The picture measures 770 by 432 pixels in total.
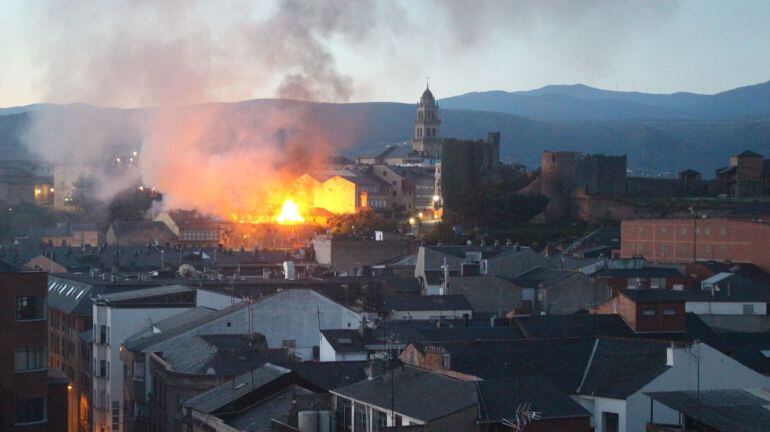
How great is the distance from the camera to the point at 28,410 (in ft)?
103

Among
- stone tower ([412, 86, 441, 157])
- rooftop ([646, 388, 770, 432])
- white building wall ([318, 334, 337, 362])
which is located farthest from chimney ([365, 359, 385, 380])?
stone tower ([412, 86, 441, 157])

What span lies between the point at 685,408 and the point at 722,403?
41.0 inches

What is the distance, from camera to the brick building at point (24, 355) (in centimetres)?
3100

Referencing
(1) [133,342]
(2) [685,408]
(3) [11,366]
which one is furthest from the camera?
(1) [133,342]

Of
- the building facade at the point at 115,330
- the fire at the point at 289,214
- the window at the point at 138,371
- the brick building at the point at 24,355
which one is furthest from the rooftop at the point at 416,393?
the fire at the point at 289,214

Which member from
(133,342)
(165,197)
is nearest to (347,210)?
(165,197)

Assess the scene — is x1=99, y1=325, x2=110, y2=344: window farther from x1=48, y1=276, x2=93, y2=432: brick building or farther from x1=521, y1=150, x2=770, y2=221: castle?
x1=521, y1=150, x2=770, y2=221: castle

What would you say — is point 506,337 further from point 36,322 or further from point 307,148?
point 307,148

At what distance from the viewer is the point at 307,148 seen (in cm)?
13362

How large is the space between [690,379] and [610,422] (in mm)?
1912

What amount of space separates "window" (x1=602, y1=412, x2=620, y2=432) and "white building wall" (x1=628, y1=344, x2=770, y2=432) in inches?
18.3

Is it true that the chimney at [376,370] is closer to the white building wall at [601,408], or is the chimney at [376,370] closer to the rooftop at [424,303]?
the white building wall at [601,408]

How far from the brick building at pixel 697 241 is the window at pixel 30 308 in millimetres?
50414

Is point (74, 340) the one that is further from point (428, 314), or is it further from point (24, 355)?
point (24, 355)
